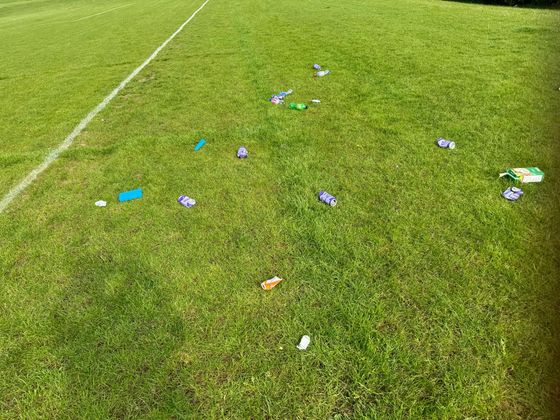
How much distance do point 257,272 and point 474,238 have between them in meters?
1.94

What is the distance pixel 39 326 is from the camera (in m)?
2.55

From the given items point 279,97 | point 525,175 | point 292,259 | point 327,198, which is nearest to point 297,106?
point 279,97

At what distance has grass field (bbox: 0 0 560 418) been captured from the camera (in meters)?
2.09

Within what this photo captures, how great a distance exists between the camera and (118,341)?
2402mm

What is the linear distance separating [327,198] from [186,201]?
157 cm

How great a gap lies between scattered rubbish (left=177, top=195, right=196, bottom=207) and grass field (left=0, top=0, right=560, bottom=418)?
12 centimetres

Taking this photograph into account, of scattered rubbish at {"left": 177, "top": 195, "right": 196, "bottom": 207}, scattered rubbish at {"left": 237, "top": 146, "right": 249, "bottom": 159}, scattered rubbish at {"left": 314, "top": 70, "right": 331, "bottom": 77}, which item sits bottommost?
scattered rubbish at {"left": 177, "top": 195, "right": 196, "bottom": 207}

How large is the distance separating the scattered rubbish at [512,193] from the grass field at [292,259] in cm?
13

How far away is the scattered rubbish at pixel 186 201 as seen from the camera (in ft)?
12.3

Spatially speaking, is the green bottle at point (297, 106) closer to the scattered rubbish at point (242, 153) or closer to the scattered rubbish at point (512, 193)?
the scattered rubbish at point (242, 153)

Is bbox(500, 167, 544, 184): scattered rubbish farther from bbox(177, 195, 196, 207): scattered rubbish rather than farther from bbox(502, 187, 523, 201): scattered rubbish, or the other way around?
bbox(177, 195, 196, 207): scattered rubbish

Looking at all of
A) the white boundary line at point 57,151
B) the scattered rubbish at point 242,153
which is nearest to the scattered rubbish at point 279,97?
the scattered rubbish at point 242,153

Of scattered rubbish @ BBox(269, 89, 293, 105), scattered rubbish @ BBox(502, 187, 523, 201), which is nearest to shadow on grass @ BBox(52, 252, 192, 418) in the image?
scattered rubbish @ BBox(502, 187, 523, 201)

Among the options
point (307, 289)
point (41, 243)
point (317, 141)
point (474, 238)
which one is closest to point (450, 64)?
point (317, 141)
